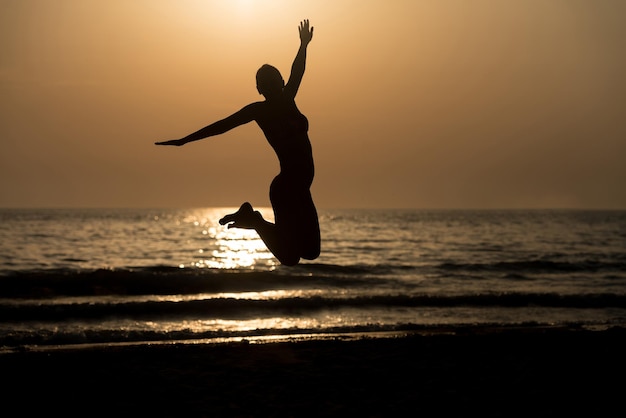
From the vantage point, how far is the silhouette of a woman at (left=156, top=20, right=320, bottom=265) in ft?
22.2

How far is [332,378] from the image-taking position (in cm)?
1381

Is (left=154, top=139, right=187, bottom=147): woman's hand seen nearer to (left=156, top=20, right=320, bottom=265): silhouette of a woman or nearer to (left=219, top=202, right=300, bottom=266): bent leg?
(left=156, top=20, right=320, bottom=265): silhouette of a woman

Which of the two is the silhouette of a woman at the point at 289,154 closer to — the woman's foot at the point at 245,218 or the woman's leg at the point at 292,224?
the woman's leg at the point at 292,224

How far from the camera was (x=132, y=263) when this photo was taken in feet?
131

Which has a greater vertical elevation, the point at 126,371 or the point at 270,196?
the point at 270,196

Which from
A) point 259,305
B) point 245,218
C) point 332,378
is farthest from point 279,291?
point 245,218

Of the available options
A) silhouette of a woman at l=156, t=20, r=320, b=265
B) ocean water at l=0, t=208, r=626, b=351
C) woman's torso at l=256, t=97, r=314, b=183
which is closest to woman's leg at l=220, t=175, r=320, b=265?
silhouette of a woman at l=156, t=20, r=320, b=265

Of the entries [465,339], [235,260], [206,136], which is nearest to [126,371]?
[465,339]

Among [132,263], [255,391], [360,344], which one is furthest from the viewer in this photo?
[132,263]

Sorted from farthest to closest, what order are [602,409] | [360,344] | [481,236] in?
[481,236] → [360,344] → [602,409]

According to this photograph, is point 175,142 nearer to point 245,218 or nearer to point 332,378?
point 245,218

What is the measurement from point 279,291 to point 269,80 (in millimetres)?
23409

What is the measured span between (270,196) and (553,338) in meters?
13.2

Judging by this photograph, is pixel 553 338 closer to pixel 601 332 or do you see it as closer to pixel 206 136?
pixel 601 332
